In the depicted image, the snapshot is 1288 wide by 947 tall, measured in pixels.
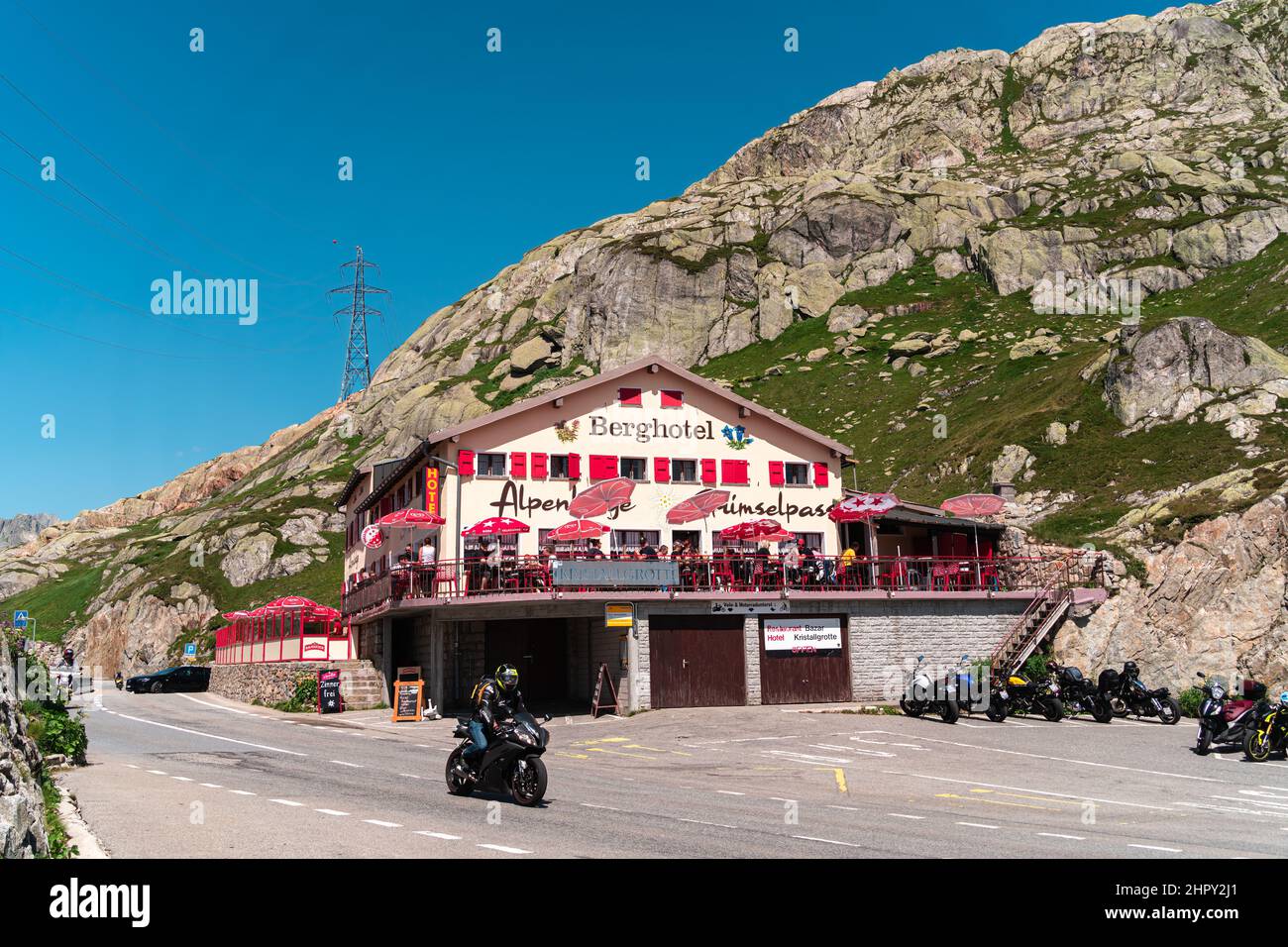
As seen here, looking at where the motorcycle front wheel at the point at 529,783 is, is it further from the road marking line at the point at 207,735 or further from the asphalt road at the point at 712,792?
the road marking line at the point at 207,735

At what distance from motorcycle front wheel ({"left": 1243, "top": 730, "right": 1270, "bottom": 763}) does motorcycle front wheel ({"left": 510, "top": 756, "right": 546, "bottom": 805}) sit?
15.2 m

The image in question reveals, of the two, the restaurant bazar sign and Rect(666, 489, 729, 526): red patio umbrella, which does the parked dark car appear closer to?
the restaurant bazar sign

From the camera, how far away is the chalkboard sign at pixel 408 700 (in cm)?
2905

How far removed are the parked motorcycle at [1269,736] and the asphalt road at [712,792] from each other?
1.69 ft

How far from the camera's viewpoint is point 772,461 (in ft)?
126

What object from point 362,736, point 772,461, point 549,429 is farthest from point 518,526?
point 772,461

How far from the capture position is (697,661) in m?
29.8

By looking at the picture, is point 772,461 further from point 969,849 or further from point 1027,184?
point 1027,184

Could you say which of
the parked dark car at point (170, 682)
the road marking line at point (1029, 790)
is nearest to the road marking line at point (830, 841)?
the road marking line at point (1029, 790)

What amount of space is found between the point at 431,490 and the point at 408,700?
785 cm

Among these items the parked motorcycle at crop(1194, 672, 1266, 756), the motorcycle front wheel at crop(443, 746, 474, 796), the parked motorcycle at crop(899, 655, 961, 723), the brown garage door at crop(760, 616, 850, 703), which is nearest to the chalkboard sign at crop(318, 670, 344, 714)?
the brown garage door at crop(760, 616, 850, 703)

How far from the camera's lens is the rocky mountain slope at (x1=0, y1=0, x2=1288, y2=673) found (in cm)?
4684

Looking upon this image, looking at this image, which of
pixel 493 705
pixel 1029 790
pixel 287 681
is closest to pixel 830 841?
pixel 493 705
